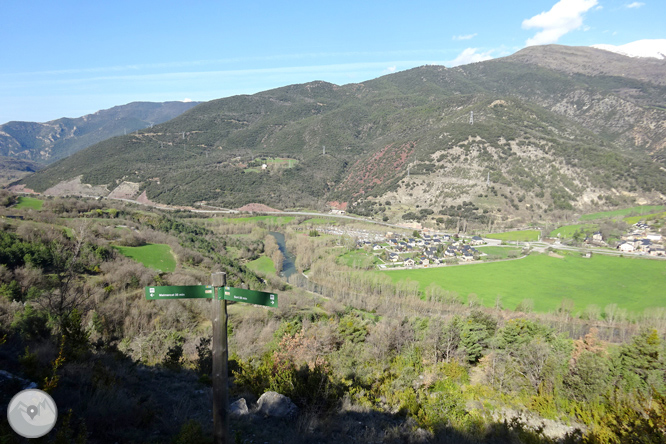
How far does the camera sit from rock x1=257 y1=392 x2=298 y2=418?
25.0 feet

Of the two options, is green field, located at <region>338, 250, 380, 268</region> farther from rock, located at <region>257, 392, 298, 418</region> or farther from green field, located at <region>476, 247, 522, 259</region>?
rock, located at <region>257, 392, 298, 418</region>

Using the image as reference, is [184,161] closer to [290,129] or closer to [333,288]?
[290,129]

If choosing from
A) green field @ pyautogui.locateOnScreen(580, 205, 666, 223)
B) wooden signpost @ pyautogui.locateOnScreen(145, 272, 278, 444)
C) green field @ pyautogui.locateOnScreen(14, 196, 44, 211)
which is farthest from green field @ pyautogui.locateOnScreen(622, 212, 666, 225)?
green field @ pyautogui.locateOnScreen(14, 196, 44, 211)

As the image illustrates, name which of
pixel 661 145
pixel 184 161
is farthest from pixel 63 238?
pixel 661 145

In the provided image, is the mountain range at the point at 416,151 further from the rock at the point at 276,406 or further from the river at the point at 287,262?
the rock at the point at 276,406

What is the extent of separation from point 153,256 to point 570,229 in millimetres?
66462

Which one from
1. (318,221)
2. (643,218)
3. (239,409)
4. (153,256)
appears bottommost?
(318,221)

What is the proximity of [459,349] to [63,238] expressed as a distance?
26265mm

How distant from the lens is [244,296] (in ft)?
14.3

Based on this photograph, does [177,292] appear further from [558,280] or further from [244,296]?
[558,280]

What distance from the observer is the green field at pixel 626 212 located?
217ft

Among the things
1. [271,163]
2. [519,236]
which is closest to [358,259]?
[519,236]

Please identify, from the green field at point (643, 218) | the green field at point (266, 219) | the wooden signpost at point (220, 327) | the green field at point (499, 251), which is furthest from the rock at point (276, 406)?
the green field at point (643, 218)

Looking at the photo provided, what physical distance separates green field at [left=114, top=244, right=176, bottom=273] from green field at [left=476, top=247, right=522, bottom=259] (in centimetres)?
4352
